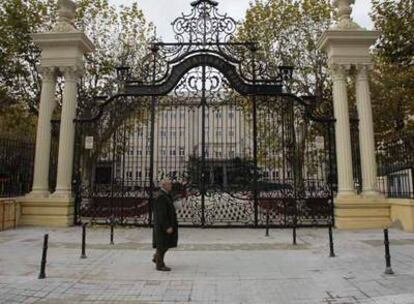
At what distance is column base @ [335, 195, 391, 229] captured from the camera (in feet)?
44.6

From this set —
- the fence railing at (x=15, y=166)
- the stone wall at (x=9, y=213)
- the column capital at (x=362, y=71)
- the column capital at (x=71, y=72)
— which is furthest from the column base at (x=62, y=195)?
the column capital at (x=362, y=71)

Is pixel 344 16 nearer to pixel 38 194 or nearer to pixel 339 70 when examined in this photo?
pixel 339 70

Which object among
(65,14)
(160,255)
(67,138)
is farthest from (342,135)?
(65,14)

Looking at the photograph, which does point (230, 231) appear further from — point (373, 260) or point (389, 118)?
point (389, 118)

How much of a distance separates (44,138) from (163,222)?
8.62 meters

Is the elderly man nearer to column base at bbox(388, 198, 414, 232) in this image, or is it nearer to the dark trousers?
the dark trousers

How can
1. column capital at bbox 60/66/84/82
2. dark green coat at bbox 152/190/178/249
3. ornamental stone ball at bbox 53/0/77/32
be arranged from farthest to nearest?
ornamental stone ball at bbox 53/0/77/32 < column capital at bbox 60/66/84/82 < dark green coat at bbox 152/190/178/249

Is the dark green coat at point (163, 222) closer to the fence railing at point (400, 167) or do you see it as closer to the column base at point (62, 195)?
the column base at point (62, 195)

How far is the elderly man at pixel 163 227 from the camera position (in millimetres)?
7996

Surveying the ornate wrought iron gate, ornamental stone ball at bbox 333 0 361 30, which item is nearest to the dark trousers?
the ornate wrought iron gate

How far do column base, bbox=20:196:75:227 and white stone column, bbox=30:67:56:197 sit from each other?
35 centimetres

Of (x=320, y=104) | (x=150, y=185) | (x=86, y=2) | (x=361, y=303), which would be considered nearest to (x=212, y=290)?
(x=361, y=303)

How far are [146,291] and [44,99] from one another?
1053 cm

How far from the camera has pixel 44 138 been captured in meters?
14.7
